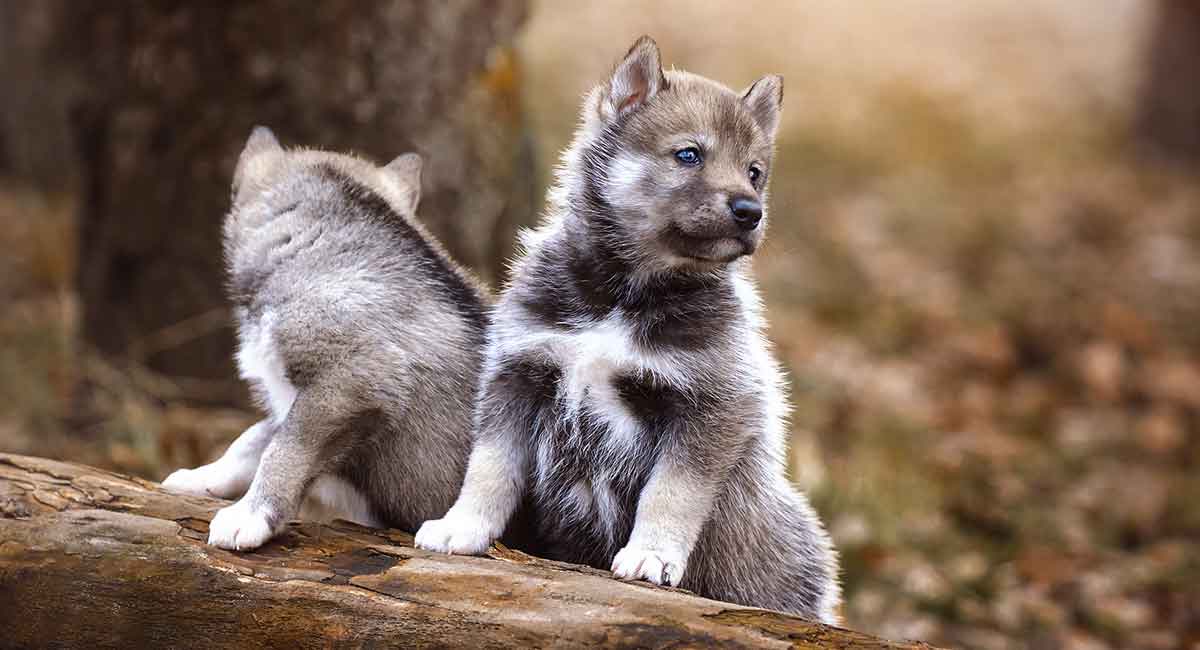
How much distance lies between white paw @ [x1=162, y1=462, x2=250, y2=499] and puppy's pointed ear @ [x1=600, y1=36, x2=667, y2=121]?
1.75m

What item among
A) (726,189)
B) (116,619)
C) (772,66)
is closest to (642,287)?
(726,189)

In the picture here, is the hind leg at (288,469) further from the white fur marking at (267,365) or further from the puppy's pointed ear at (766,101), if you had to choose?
the puppy's pointed ear at (766,101)

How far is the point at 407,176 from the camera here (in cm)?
452

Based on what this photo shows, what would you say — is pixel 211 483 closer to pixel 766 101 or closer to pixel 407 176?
pixel 407 176

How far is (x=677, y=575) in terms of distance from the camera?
11.5 ft

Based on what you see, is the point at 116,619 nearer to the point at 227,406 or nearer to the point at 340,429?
the point at 340,429

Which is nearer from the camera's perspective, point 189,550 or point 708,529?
point 189,550

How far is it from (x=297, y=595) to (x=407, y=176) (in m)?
1.73

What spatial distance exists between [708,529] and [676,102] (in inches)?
53.6

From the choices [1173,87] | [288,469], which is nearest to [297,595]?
[288,469]

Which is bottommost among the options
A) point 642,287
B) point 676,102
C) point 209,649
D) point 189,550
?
point 209,649

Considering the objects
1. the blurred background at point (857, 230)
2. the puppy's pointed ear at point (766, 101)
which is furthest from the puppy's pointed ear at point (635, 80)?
the blurred background at point (857, 230)

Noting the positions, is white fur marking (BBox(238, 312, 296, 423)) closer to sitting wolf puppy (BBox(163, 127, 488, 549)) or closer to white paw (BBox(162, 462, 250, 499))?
sitting wolf puppy (BBox(163, 127, 488, 549))

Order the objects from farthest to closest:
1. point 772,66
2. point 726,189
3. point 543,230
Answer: point 772,66, point 543,230, point 726,189
